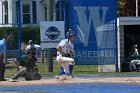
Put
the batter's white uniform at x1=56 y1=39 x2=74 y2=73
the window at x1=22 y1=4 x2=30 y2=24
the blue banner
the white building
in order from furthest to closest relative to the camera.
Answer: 1. the white building
2. the window at x1=22 y1=4 x2=30 y2=24
3. the blue banner
4. the batter's white uniform at x1=56 y1=39 x2=74 y2=73

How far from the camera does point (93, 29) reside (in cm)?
2769

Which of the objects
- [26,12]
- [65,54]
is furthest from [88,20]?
A: [26,12]

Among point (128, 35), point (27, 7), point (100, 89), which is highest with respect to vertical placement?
point (27, 7)

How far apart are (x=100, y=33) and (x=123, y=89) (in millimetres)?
11446

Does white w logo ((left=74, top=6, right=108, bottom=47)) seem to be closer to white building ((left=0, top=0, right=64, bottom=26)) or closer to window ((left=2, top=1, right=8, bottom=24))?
white building ((left=0, top=0, right=64, bottom=26))

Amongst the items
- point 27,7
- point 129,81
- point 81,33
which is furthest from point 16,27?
point 27,7

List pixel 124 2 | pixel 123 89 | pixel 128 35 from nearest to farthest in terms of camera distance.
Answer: pixel 123 89 → pixel 128 35 → pixel 124 2

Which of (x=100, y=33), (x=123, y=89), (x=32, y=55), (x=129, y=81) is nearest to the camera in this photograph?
(x=123, y=89)

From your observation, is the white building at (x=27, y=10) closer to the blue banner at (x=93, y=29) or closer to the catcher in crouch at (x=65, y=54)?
the blue banner at (x=93, y=29)

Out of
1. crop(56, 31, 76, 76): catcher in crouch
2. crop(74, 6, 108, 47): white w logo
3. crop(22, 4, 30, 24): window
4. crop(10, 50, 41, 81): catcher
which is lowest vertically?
crop(10, 50, 41, 81): catcher

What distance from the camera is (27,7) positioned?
51812mm

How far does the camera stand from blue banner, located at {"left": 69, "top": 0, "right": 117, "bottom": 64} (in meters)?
27.6

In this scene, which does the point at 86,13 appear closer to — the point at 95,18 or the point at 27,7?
the point at 95,18

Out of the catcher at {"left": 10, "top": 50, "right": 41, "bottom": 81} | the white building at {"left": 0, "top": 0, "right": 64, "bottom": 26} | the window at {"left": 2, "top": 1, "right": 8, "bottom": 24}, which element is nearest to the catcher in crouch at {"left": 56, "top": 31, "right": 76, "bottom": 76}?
the catcher at {"left": 10, "top": 50, "right": 41, "bottom": 81}
